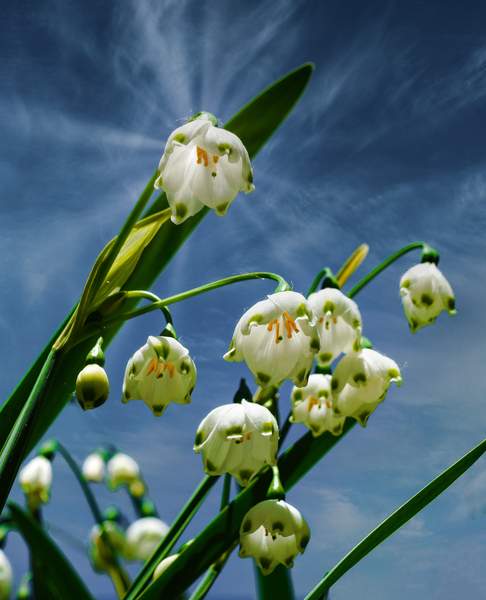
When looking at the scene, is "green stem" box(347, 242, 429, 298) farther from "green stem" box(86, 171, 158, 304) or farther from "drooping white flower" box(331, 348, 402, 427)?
"green stem" box(86, 171, 158, 304)

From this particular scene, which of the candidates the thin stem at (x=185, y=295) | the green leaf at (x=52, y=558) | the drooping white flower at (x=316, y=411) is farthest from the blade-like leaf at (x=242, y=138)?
the drooping white flower at (x=316, y=411)

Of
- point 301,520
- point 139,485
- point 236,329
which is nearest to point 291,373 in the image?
point 236,329

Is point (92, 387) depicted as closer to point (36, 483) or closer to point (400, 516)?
point (400, 516)

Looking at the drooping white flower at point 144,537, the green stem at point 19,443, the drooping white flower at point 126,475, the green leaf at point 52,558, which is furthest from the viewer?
the drooping white flower at point 126,475

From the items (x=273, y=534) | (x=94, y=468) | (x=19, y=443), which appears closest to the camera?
(x=19, y=443)

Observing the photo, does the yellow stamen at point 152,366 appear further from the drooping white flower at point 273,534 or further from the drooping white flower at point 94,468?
the drooping white flower at point 94,468

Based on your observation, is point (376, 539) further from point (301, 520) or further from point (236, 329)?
point (236, 329)

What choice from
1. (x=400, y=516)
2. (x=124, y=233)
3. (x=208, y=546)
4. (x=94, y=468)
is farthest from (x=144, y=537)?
(x=124, y=233)
